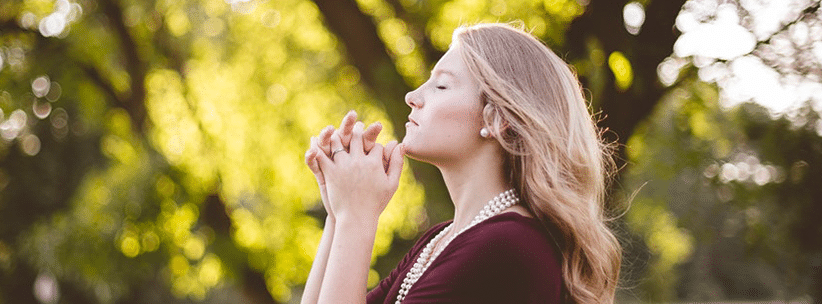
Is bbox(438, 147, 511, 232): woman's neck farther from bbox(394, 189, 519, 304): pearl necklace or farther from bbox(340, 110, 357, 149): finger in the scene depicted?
bbox(340, 110, 357, 149): finger

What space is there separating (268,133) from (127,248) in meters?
2.31

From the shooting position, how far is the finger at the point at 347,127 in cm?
196

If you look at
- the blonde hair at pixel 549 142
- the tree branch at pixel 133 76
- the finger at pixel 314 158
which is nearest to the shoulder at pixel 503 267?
the blonde hair at pixel 549 142

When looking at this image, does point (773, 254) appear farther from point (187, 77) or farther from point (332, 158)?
point (332, 158)

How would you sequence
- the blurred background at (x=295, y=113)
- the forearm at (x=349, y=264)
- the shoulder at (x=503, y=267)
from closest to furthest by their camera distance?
the shoulder at (x=503, y=267) < the forearm at (x=349, y=264) < the blurred background at (x=295, y=113)

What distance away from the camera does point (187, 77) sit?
388 inches

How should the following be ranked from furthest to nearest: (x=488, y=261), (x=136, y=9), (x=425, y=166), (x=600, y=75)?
Result: (x=136, y=9) < (x=425, y=166) < (x=600, y=75) < (x=488, y=261)

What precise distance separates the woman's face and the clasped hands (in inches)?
2.4

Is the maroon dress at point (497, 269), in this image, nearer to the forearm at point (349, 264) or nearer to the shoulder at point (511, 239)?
the shoulder at point (511, 239)

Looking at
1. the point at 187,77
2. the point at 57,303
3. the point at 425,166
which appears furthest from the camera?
the point at 57,303

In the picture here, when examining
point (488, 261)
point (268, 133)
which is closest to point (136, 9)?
point (268, 133)

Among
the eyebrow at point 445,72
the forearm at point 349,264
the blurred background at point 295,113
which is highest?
the eyebrow at point 445,72

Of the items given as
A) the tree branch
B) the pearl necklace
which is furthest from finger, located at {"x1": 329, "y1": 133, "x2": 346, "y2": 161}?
the tree branch

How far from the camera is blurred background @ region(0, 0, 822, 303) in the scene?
5.68m
